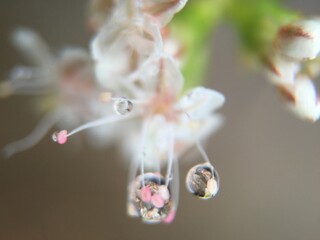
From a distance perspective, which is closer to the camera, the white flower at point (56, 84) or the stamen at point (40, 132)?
the white flower at point (56, 84)

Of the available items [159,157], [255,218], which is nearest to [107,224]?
[255,218]

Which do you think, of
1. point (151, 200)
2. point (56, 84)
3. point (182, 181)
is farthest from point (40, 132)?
point (151, 200)

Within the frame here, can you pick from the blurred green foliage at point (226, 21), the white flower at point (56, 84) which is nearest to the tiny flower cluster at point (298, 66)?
the blurred green foliage at point (226, 21)

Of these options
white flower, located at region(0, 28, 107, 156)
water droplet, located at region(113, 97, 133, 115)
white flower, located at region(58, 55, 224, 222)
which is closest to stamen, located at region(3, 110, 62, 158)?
white flower, located at region(0, 28, 107, 156)

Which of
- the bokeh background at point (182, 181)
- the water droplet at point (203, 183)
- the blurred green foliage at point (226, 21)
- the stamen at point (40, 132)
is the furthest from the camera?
the bokeh background at point (182, 181)

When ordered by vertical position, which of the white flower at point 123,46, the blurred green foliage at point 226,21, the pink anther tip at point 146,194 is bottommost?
the pink anther tip at point 146,194

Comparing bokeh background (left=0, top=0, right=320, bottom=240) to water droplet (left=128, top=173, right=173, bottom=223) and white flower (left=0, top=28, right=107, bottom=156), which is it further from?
water droplet (left=128, top=173, right=173, bottom=223)

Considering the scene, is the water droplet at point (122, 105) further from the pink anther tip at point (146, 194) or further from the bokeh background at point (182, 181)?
the bokeh background at point (182, 181)
